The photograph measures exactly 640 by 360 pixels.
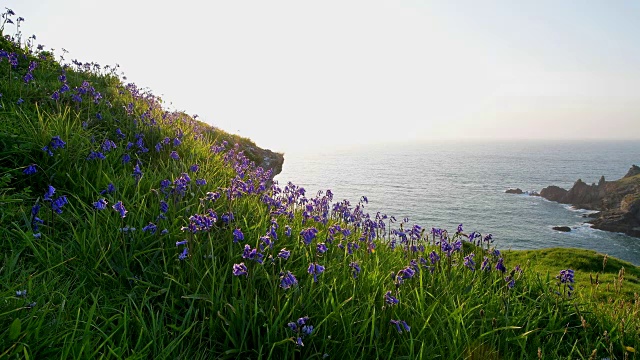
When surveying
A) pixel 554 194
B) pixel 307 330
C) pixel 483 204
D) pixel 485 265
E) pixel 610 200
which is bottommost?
pixel 483 204

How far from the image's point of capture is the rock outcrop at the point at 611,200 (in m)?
78.6

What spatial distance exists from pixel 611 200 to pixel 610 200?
0.65 ft

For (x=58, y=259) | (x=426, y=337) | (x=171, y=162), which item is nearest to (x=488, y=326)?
(x=426, y=337)

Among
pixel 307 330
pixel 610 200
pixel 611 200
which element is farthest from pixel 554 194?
pixel 307 330

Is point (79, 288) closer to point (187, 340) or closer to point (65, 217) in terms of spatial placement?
point (187, 340)

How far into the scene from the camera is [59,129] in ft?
18.9

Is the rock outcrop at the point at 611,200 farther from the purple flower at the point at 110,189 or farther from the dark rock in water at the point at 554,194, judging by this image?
the purple flower at the point at 110,189

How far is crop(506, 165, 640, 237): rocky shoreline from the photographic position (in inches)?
3095

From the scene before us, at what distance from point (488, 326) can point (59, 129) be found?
647 centimetres

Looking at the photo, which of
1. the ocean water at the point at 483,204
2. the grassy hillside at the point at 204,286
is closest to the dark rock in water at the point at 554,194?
the ocean water at the point at 483,204

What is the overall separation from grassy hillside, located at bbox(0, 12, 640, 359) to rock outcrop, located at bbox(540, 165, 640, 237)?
93110mm

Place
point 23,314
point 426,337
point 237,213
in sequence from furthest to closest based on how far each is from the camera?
point 237,213, point 426,337, point 23,314

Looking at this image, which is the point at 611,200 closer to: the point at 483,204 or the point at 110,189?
the point at 483,204

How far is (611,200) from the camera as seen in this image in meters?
94.4
